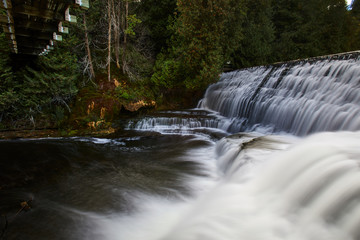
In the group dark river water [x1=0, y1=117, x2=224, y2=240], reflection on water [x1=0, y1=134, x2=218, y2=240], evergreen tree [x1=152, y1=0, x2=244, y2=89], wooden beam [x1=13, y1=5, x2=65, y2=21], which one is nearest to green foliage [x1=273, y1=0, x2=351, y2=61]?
evergreen tree [x1=152, y1=0, x2=244, y2=89]

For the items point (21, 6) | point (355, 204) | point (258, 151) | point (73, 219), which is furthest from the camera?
point (21, 6)

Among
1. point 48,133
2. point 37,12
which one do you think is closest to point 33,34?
point 37,12

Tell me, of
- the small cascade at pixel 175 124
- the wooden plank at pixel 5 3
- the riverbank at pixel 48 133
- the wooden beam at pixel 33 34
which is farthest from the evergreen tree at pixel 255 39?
the wooden plank at pixel 5 3

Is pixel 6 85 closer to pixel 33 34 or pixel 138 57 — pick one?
pixel 33 34

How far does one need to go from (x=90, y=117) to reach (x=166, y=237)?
713 cm

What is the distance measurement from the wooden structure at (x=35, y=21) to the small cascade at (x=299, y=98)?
21.6 feet

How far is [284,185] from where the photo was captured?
326 cm

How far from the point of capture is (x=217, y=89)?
1241 cm

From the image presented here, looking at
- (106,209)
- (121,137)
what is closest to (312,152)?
(106,209)

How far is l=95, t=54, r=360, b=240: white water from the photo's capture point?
7.86 feet

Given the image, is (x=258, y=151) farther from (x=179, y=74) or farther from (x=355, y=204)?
(x=179, y=74)

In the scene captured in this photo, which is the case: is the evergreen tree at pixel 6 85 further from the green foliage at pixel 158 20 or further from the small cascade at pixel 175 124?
the green foliage at pixel 158 20

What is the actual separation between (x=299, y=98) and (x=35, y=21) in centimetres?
841

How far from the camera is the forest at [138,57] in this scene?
8.38m
